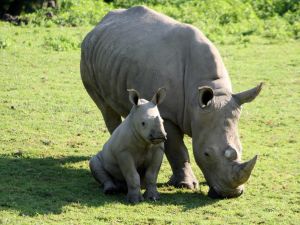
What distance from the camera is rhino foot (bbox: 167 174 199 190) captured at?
9.60 meters

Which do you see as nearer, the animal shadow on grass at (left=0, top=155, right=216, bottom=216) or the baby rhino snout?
the baby rhino snout

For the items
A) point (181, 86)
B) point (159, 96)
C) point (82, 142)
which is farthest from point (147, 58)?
point (82, 142)

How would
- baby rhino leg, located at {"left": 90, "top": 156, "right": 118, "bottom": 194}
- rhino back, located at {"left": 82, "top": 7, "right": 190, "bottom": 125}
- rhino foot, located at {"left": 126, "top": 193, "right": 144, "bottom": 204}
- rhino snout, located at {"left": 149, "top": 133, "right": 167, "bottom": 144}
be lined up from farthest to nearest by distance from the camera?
rhino back, located at {"left": 82, "top": 7, "right": 190, "bottom": 125} → baby rhino leg, located at {"left": 90, "top": 156, "right": 118, "bottom": 194} → rhino foot, located at {"left": 126, "top": 193, "right": 144, "bottom": 204} → rhino snout, located at {"left": 149, "top": 133, "right": 167, "bottom": 144}

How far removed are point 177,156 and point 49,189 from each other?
148 cm

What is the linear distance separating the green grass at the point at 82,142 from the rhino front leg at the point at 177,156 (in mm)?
171

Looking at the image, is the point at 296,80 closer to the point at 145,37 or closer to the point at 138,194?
the point at 145,37

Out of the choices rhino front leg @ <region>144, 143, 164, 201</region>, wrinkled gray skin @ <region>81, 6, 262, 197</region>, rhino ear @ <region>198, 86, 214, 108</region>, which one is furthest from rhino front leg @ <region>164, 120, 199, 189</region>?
rhino ear @ <region>198, 86, 214, 108</region>

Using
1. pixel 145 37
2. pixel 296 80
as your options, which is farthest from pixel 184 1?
pixel 145 37

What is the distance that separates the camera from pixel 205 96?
911cm

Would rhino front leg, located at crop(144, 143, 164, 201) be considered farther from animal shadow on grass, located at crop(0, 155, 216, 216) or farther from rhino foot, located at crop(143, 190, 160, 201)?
animal shadow on grass, located at crop(0, 155, 216, 216)

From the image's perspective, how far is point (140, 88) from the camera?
32.8 feet

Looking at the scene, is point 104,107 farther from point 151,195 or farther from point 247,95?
point 247,95

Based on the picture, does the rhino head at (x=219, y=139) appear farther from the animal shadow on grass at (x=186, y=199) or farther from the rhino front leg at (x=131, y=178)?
the rhino front leg at (x=131, y=178)

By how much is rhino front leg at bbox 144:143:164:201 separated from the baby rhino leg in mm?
408
